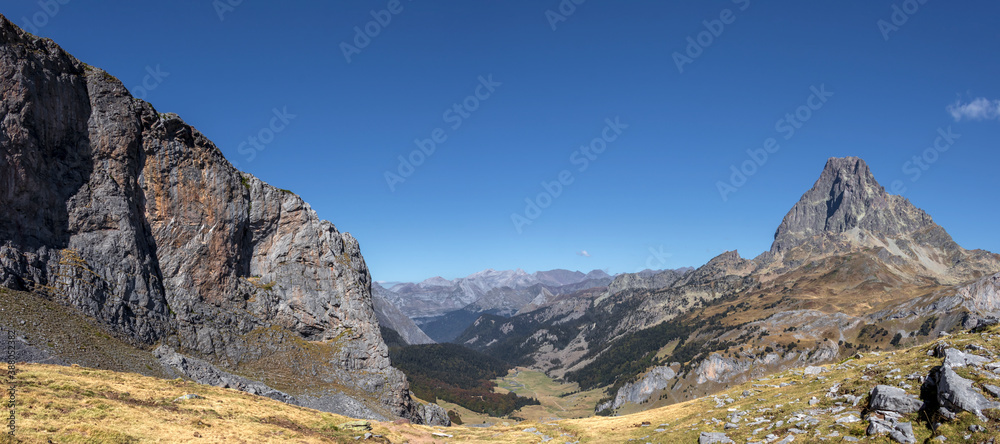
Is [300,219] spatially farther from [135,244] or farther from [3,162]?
[3,162]

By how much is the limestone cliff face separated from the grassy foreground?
24250 millimetres

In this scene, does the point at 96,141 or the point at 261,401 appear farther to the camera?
the point at 96,141

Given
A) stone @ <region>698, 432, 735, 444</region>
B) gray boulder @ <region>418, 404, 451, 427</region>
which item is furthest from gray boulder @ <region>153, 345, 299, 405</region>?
stone @ <region>698, 432, 735, 444</region>

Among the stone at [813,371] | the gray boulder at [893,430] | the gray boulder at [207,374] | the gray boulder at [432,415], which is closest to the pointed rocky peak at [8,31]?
the gray boulder at [207,374]

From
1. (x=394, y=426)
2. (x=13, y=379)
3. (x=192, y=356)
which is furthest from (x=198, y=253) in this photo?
(x=394, y=426)

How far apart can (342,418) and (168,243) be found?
54.9m

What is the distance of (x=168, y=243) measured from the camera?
8544 cm

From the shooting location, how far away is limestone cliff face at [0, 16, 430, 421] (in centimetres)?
6395

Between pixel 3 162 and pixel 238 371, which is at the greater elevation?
pixel 3 162

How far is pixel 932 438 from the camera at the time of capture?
25.3 meters

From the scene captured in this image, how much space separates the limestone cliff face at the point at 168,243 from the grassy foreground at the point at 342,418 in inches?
955

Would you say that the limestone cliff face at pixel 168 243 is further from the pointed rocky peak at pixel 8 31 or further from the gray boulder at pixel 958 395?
the gray boulder at pixel 958 395

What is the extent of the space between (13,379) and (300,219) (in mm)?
72304

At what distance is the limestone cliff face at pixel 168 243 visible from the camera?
210 ft
